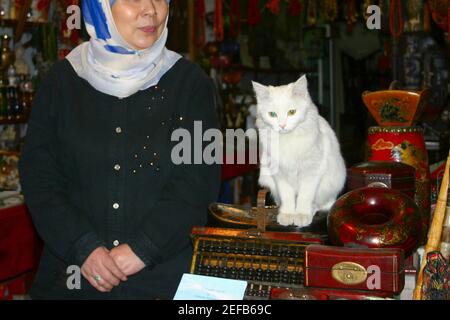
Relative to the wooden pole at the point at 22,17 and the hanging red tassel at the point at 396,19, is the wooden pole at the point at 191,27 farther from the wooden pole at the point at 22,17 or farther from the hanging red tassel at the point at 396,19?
the hanging red tassel at the point at 396,19

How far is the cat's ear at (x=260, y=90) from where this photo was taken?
48.2 inches

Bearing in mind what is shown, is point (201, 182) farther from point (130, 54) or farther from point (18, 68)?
point (18, 68)

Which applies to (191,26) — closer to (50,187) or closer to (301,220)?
(50,187)

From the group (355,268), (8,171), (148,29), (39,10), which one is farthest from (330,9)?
(355,268)

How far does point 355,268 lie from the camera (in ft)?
3.20

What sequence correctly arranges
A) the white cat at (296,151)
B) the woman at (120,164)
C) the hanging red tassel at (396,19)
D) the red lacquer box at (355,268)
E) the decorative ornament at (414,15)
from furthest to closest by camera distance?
the decorative ornament at (414,15), the hanging red tassel at (396,19), the woman at (120,164), the white cat at (296,151), the red lacquer box at (355,268)

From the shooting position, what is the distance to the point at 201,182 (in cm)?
133

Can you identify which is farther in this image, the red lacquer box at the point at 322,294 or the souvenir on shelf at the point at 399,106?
the souvenir on shelf at the point at 399,106

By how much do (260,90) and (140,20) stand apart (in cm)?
31

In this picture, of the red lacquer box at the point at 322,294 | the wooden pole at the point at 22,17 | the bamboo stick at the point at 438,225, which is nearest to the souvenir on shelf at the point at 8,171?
the wooden pole at the point at 22,17

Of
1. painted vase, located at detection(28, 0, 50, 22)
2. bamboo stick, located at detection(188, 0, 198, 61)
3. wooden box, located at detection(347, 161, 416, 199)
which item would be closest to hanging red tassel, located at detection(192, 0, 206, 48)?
bamboo stick, located at detection(188, 0, 198, 61)

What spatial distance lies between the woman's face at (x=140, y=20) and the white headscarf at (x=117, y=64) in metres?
0.02

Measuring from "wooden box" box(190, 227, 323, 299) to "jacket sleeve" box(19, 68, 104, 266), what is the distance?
0.30 meters

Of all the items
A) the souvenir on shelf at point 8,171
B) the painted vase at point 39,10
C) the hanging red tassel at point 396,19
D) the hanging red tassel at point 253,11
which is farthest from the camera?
the hanging red tassel at point 253,11
